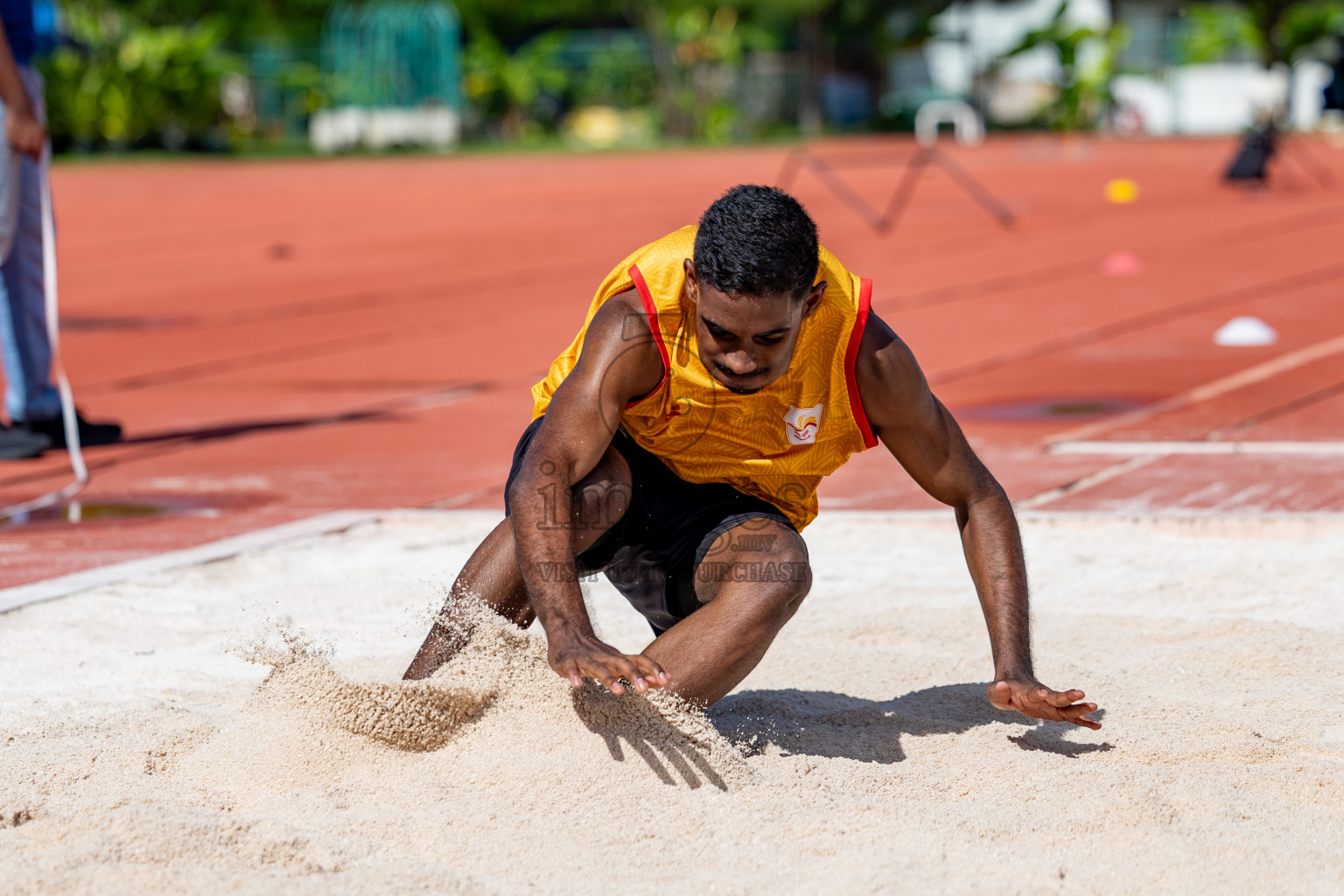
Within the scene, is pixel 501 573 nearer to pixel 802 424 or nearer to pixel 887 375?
pixel 802 424

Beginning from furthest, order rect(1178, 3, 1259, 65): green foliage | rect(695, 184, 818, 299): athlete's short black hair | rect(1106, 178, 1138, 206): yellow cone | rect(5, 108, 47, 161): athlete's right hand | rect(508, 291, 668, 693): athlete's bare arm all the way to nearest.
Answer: rect(1178, 3, 1259, 65): green foliage < rect(1106, 178, 1138, 206): yellow cone < rect(5, 108, 47, 161): athlete's right hand < rect(508, 291, 668, 693): athlete's bare arm < rect(695, 184, 818, 299): athlete's short black hair

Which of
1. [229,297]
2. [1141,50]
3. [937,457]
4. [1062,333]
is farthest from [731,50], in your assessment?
[937,457]

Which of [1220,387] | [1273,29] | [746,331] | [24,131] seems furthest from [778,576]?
[1273,29]

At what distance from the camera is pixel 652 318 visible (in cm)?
294

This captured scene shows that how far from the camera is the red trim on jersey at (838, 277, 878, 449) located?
2.95 metres

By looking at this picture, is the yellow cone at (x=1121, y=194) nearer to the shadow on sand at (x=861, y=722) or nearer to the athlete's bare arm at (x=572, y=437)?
the shadow on sand at (x=861, y=722)

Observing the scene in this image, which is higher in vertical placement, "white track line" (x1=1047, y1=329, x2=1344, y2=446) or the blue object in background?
the blue object in background

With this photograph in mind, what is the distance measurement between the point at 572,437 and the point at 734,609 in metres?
0.46

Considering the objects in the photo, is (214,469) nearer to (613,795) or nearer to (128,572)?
(128,572)

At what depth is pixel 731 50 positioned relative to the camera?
1344 inches

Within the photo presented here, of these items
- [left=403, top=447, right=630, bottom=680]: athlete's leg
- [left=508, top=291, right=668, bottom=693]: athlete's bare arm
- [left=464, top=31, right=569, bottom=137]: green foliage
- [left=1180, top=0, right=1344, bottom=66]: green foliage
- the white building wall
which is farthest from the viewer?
the white building wall

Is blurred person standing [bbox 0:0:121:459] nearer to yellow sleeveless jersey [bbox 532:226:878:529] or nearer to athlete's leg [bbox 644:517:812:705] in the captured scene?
yellow sleeveless jersey [bbox 532:226:878:529]

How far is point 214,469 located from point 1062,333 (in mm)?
5430

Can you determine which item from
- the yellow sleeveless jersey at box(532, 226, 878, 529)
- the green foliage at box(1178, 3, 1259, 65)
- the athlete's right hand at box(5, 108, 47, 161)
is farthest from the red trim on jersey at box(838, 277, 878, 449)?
the green foliage at box(1178, 3, 1259, 65)
